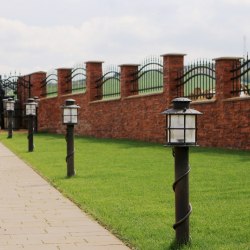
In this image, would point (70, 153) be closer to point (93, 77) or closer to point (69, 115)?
point (69, 115)

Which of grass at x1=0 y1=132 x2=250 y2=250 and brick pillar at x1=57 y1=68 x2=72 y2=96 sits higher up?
brick pillar at x1=57 y1=68 x2=72 y2=96

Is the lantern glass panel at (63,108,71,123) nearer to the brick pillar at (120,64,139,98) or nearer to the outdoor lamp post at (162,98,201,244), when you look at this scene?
the outdoor lamp post at (162,98,201,244)

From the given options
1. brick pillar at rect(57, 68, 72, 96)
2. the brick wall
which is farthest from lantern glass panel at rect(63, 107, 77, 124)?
brick pillar at rect(57, 68, 72, 96)

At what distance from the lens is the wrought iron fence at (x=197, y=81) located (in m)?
18.1

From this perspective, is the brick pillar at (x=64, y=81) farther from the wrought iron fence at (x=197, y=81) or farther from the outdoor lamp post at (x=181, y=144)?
the outdoor lamp post at (x=181, y=144)

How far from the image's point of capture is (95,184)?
985 centimetres

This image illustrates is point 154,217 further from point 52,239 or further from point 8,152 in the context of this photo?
point 8,152

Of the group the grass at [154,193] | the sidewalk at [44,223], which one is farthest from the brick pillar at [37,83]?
the sidewalk at [44,223]

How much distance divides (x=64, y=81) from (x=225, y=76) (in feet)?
42.4

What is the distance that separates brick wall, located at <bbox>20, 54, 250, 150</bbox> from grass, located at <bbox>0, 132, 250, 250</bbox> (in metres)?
1.44

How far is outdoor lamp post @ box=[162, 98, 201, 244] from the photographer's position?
5574 millimetres

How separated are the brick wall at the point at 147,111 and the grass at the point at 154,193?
56.8 inches

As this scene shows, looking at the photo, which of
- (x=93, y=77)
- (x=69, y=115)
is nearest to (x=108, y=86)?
(x=93, y=77)

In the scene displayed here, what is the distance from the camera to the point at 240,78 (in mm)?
16938
